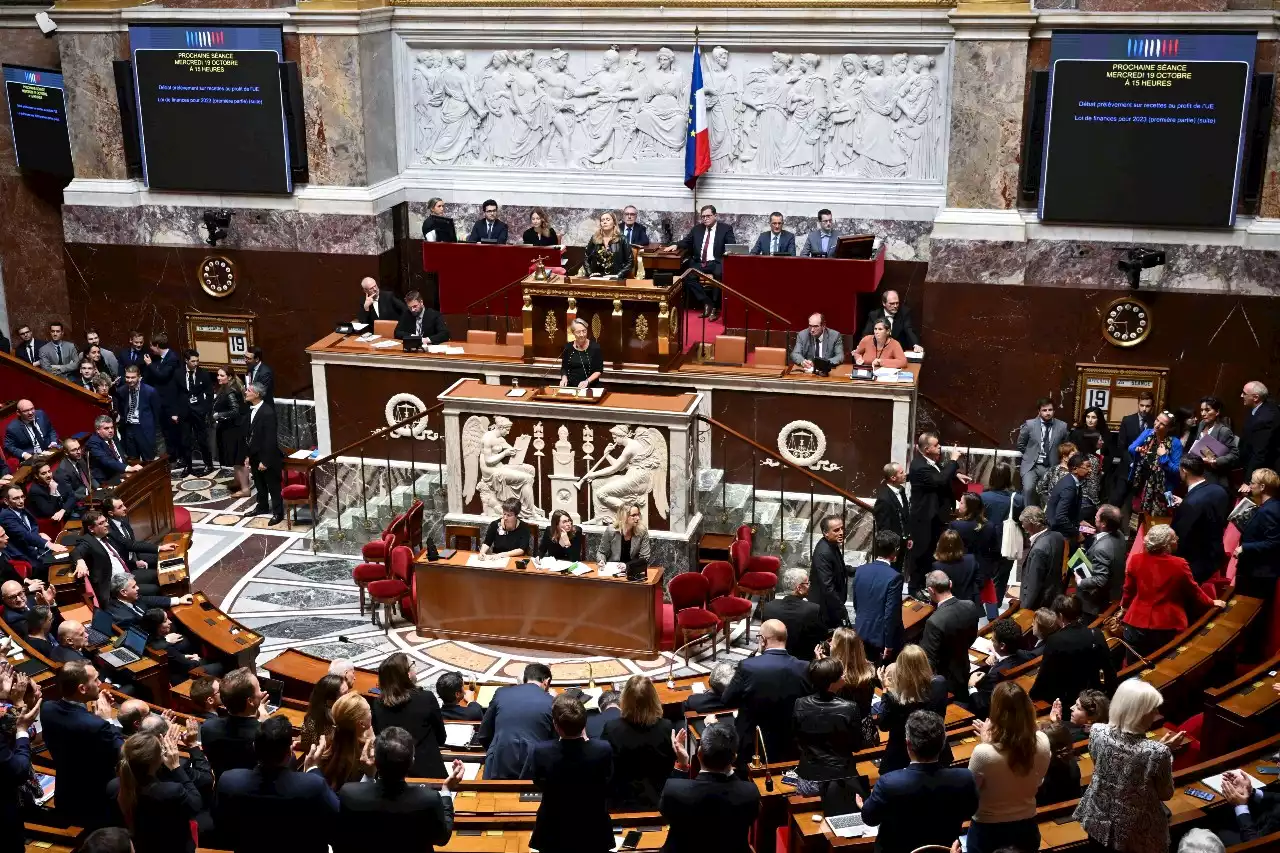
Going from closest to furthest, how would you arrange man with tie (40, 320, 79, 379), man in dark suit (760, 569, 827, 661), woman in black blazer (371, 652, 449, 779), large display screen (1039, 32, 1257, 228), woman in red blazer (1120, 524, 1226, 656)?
woman in black blazer (371, 652, 449, 779), woman in red blazer (1120, 524, 1226, 656), man in dark suit (760, 569, 827, 661), large display screen (1039, 32, 1257, 228), man with tie (40, 320, 79, 379)

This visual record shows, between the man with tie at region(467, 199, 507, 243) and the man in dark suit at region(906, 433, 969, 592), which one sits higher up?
the man with tie at region(467, 199, 507, 243)

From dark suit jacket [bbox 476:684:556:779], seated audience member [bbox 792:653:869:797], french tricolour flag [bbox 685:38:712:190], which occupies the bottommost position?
dark suit jacket [bbox 476:684:556:779]

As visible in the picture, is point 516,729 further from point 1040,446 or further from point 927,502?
point 1040,446

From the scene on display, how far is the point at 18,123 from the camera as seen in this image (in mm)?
17531

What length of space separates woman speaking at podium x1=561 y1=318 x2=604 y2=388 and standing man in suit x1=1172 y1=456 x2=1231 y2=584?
5.17 m

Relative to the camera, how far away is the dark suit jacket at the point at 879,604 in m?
9.84

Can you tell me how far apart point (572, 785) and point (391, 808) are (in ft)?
2.74

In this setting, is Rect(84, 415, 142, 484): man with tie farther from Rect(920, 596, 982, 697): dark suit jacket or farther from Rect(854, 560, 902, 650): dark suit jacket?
Rect(920, 596, 982, 697): dark suit jacket

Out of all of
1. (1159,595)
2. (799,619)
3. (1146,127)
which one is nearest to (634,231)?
(1146,127)

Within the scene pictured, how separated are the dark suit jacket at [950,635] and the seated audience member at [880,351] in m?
5.13

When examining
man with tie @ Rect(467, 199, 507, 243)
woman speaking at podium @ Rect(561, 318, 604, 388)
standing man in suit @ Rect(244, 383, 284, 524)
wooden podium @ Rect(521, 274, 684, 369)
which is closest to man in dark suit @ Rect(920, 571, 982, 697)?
woman speaking at podium @ Rect(561, 318, 604, 388)

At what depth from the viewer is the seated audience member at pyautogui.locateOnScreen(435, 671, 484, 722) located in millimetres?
8227

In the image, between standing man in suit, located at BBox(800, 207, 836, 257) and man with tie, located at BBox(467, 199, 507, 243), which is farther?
man with tie, located at BBox(467, 199, 507, 243)

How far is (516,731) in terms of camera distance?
25.7 feet
